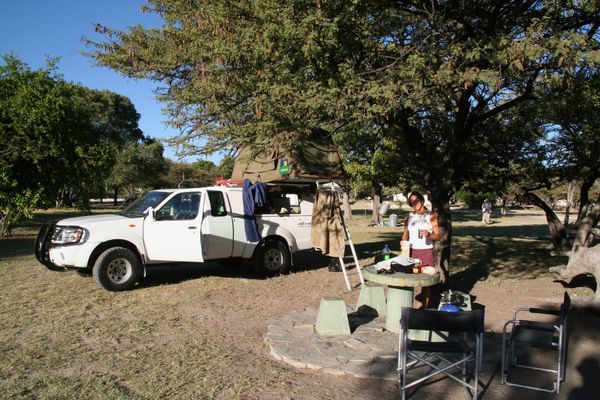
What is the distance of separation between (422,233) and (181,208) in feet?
16.1

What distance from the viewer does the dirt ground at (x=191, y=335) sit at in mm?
4453

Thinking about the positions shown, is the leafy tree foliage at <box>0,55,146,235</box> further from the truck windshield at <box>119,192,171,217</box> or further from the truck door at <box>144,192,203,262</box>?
the truck door at <box>144,192,203,262</box>

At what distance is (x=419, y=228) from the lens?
661cm

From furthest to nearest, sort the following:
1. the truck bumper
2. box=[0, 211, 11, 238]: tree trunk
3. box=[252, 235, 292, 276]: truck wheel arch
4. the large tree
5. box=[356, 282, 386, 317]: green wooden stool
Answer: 1. box=[0, 211, 11, 238]: tree trunk
2. box=[252, 235, 292, 276]: truck wheel arch
3. the truck bumper
4. box=[356, 282, 386, 317]: green wooden stool
5. the large tree

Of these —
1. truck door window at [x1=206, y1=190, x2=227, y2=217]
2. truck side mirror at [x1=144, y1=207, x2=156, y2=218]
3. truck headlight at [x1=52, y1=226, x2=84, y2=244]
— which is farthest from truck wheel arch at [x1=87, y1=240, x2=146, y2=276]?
truck door window at [x1=206, y1=190, x2=227, y2=217]

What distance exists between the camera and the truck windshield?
9.39m

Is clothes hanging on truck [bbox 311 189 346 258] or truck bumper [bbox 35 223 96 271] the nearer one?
truck bumper [bbox 35 223 96 271]

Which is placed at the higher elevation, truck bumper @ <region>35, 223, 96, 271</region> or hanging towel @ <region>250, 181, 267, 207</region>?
hanging towel @ <region>250, 181, 267, 207</region>

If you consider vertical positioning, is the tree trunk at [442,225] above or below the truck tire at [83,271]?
above

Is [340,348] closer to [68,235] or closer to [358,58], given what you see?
[358,58]

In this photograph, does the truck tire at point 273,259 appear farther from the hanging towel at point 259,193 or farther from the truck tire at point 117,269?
the truck tire at point 117,269

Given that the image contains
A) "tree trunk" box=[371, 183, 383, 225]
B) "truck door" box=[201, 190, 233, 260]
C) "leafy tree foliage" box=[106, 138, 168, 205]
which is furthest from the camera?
"leafy tree foliage" box=[106, 138, 168, 205]

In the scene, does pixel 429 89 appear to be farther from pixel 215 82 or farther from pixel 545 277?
pixel 545 277

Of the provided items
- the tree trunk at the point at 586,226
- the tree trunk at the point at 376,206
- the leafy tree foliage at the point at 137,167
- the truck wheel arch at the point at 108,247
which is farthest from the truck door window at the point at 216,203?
the leafy tree foliage at the point at 137,167
